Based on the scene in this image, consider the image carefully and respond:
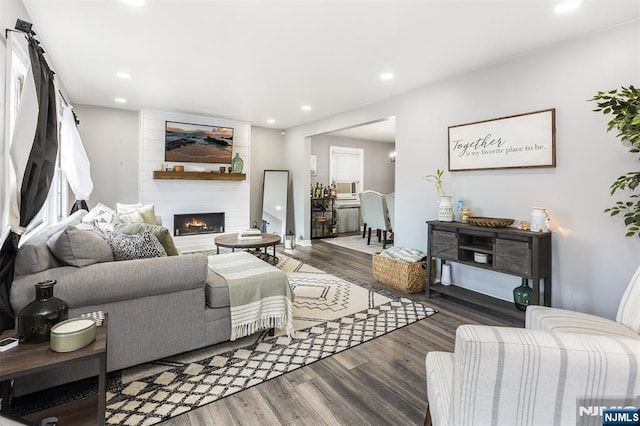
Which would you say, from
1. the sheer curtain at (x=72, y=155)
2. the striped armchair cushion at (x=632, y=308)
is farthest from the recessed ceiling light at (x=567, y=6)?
the sheer curtain at (x=72, y=155)

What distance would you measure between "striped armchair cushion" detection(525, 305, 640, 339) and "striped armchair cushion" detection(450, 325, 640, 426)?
102cm

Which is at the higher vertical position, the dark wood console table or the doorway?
the doorway

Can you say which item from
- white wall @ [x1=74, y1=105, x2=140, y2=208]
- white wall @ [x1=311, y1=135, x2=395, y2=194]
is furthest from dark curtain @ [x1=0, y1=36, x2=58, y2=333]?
white wall @ [x1=311, y1=135, x2=395, y2=194]

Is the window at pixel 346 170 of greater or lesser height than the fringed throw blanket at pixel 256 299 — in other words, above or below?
above

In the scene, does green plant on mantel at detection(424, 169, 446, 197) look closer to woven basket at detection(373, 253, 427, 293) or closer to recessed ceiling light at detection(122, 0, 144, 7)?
woven basket at detection(373, 253, 427, 293)

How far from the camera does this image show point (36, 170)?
1.87 meters

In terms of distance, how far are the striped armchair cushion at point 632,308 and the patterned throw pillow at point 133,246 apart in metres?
2.97

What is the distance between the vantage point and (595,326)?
1.71 m

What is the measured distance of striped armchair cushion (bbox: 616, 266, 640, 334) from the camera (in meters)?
1.71

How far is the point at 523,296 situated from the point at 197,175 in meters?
5.38

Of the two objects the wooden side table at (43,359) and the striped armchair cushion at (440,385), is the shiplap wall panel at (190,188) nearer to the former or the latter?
the wooden side table at (43,359)

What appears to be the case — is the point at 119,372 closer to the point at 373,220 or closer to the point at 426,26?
the point at 426,26

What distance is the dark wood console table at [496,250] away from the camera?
8.77 feet

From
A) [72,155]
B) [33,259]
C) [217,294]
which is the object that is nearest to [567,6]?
[217,294]
